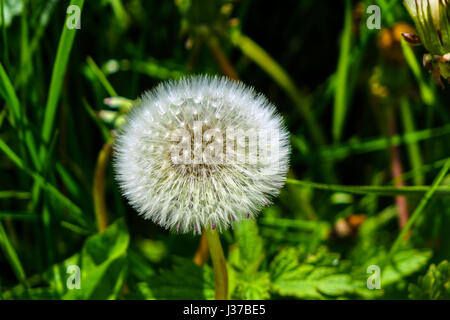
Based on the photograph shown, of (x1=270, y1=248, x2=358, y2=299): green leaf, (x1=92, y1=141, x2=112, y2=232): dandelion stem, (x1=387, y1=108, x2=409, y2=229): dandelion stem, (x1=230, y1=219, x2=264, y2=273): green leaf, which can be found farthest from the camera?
(x1=387, y1=108, x2=409, y2=229): dandelion stem

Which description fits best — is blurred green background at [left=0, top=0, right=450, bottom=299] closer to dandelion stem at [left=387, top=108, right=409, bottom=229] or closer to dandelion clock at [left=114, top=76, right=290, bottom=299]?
dandelion stem at [left=387, top=108, right=409, bottom=229]

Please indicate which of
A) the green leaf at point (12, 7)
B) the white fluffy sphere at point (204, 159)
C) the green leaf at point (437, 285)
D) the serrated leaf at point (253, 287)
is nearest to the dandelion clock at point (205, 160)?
the white fluffy sphere at point (204, 159)

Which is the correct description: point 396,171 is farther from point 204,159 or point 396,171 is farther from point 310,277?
point 204,159

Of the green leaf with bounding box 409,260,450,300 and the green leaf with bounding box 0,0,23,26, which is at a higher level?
the green leaf with bounding box 0,0,23,26

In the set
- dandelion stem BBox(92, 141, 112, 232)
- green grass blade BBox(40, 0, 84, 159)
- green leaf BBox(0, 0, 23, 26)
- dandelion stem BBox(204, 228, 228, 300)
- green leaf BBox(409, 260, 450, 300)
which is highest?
green leaf BBox(0, 0, 23, 26)

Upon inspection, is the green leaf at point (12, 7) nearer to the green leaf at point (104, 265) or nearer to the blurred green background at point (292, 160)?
the blurred green background at point (292, 160)

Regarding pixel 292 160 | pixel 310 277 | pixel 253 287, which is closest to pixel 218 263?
pixel 253 287

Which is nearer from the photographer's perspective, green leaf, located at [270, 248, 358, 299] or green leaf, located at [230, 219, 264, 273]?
green leaf, located at [270, 248, 358, 299]

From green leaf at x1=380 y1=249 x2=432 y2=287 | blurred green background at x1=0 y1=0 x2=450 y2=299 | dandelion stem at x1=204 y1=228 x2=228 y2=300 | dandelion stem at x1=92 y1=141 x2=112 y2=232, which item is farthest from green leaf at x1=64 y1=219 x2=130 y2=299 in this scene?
green leaf at x1=380 y1=249 x2=432 y2=287
